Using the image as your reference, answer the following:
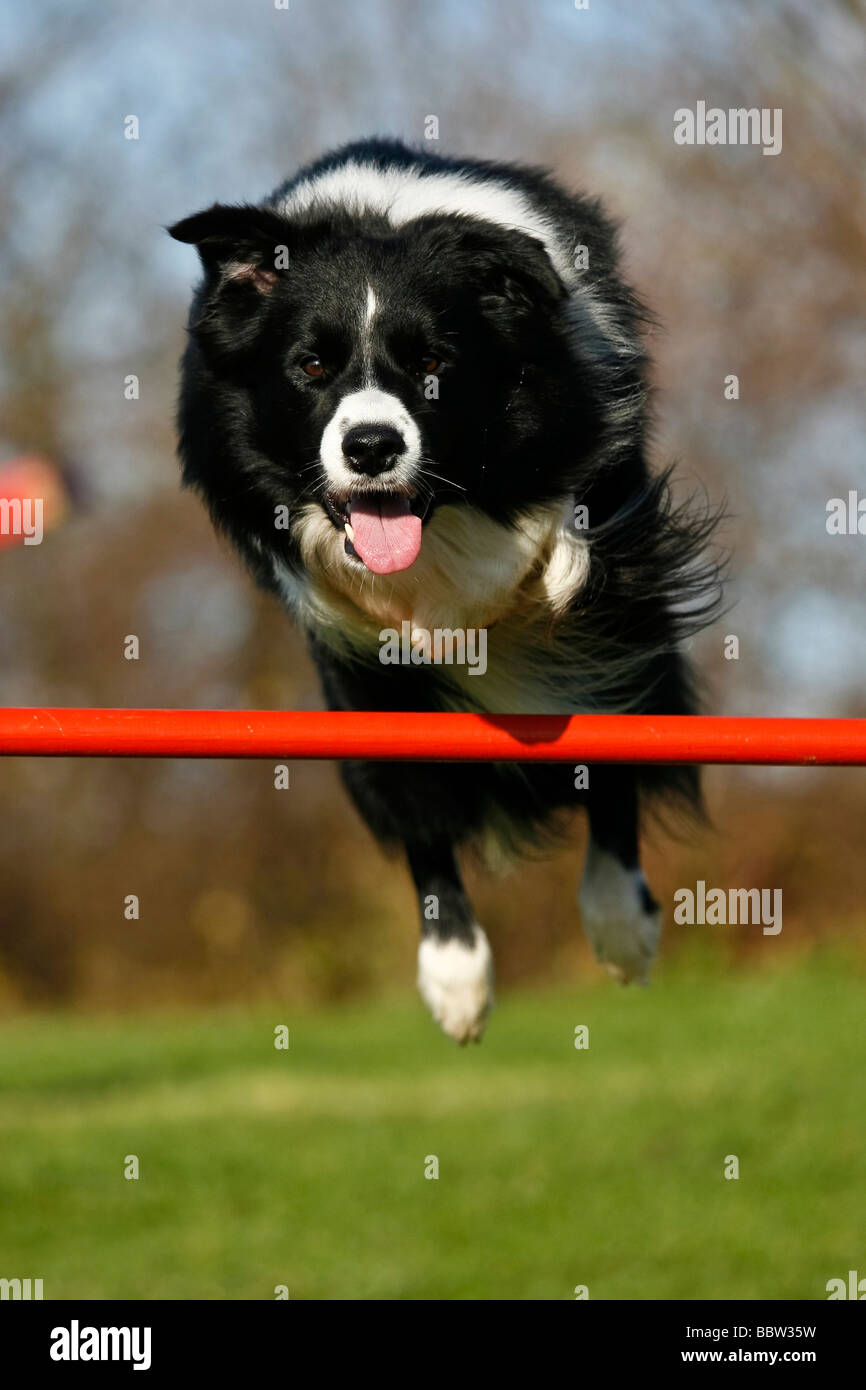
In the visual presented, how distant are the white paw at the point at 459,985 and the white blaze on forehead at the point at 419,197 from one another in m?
2.10

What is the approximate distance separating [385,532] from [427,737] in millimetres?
708

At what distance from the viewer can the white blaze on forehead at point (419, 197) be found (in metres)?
4.70

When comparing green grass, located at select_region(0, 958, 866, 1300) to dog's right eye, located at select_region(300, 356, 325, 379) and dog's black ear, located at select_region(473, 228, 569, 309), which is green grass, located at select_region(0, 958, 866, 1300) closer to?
dog's black ear, located at select_region(473, 228, 569, 309)

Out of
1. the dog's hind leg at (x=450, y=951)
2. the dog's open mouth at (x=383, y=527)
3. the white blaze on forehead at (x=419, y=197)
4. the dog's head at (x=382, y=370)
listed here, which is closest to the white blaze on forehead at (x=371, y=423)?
the dog's head at (x=382, y=370)

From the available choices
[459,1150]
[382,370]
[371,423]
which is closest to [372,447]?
[371,423]

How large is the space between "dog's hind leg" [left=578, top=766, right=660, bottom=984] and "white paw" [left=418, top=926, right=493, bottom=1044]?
398 mm

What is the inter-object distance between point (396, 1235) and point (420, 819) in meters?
7.51

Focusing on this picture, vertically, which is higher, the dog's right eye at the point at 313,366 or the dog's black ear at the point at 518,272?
the dog's black ear at the point at 518,272

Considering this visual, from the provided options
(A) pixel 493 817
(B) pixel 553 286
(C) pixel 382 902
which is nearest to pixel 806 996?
(C) pixel 382 902

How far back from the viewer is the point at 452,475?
451cm

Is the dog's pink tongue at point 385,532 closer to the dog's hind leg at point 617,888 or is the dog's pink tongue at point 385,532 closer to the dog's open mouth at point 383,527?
the dog's open mouth at point 383,527

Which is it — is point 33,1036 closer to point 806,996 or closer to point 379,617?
point 806,996

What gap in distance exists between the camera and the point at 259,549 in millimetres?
5023

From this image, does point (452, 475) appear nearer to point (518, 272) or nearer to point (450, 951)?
point (518, 272)
